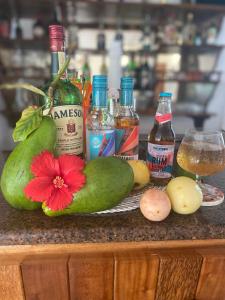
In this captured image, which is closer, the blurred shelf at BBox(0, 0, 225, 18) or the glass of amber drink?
the glass of amber drink

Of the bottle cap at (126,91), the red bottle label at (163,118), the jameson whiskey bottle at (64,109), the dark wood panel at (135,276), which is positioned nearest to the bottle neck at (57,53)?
the jameson whiskey bottle at (64,109)

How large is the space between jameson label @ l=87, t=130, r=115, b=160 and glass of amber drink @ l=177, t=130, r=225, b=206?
13 cm

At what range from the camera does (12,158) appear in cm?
38

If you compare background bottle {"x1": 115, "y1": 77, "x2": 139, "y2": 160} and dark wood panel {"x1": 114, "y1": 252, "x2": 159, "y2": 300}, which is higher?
background bottle {"x1": 115, "y1": 77, "x2": 139, "y2": 160}

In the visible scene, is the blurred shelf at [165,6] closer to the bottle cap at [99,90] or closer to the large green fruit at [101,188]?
the bottle cap at [99,90]

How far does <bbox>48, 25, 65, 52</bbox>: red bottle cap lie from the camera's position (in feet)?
1.31

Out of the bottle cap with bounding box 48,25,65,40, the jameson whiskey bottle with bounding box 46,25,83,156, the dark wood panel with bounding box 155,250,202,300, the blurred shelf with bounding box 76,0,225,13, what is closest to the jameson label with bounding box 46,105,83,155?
the jameson whiskey bottle with bounding box 46,25,83,156

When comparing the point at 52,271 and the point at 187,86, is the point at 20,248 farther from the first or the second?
the point at 187,86

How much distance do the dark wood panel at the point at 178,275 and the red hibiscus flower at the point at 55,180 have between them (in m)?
0.17

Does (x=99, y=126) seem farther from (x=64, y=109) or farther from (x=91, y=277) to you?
(x=91, y=277)

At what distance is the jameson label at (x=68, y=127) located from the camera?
43cm

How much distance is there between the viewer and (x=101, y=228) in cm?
36

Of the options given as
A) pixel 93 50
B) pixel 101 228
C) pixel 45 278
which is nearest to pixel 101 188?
pixel 101 228

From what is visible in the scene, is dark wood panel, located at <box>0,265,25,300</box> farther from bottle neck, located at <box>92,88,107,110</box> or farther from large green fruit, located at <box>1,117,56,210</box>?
bottle neck, located at <box>92,88,107,110</box>
